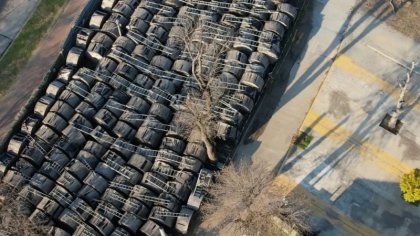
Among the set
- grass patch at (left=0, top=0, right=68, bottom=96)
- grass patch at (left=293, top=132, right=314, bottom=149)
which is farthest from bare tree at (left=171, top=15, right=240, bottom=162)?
grass patch at (left=0, top=0, right=68, bottom=96)

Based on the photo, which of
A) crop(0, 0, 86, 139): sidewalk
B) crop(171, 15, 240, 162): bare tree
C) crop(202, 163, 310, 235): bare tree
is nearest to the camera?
crop(202, 163, 310, 235): bare tree

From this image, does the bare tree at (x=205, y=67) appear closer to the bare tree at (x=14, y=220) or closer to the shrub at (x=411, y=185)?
the bare tree at (x=14, y=220)

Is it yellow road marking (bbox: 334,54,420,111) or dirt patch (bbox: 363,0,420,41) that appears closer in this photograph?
yellow road marking (bbox: 334,54,420,111)

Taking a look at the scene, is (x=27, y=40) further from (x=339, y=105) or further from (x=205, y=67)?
(x=339, y=105)

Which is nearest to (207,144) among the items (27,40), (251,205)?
(251,205)

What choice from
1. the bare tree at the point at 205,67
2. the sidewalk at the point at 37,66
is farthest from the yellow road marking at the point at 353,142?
the sidewalk at the point at 37,66

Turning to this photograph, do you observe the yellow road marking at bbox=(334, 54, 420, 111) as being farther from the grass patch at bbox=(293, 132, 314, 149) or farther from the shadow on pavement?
the grass patch at bbox=(293, 132, 314, 149)
